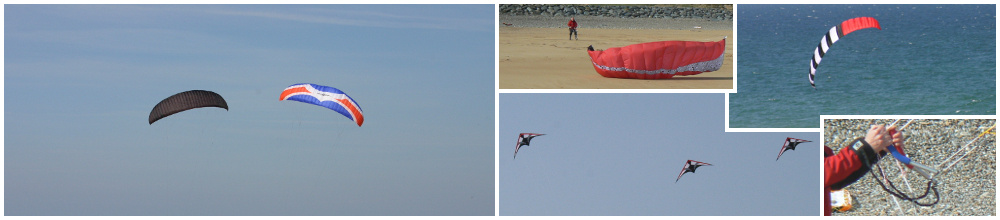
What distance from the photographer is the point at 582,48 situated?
22.7m

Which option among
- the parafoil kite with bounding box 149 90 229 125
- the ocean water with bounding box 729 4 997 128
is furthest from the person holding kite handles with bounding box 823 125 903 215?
the parafoil kite with bounding box 149 90 229 125

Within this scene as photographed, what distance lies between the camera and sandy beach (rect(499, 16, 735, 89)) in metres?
17.6

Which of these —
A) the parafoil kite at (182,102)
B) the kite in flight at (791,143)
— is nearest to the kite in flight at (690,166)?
the kite in flight at (791,143)

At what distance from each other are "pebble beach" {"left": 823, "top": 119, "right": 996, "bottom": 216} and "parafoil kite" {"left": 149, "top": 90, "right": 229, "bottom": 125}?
8.72m

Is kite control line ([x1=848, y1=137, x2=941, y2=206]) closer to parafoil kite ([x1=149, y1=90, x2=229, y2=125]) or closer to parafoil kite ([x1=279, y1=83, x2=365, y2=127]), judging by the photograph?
parafoil kite ([x1=279, y1=83, x2=365, y2=127])

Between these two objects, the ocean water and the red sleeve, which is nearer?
the red sleeve

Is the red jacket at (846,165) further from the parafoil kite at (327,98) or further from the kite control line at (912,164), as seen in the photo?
the parafoil kite at (327,98)

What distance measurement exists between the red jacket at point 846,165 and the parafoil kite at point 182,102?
851 cm

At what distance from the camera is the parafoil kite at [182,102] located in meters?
16.8

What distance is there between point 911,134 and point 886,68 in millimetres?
9899

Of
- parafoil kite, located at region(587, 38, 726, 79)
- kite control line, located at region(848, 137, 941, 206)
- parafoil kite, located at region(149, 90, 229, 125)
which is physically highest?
parafoil kite, located at region(587, 38, 726, 79)

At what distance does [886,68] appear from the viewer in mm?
25281

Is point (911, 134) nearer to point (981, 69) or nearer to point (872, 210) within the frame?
point (872, 210)

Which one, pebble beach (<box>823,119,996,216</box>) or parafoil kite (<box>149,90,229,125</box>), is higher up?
parafoil kite (<box>149,90,229,125</box>)
